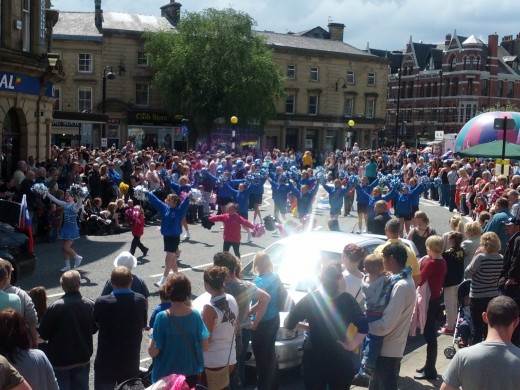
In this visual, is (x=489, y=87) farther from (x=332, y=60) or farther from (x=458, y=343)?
(x=458, y=343)

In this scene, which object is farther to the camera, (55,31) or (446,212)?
(55,31)

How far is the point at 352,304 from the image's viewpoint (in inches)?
232

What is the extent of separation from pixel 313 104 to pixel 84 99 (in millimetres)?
21110

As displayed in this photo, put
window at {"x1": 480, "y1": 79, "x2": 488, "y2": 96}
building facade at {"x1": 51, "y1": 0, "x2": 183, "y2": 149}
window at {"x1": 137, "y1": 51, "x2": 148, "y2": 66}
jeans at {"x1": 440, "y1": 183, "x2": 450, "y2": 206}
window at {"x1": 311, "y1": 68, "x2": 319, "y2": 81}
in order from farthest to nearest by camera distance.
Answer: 1. window at {"x1": 480, "y1": 79, "x2": 488, "y2": 96}
2. window at {"x1": 311, "y1": 68, "x2": 319, "y2": 81}
3. window at {"x1": 137, "y1": 51, "x2": 148, "y2": 66}
4. building facade at {"x1": 51, "y1": 0, "x2": 183, "y2": 149}
5. jeans at {"x1": 440, "y1": 183, "x2": 450, "y2": 206}

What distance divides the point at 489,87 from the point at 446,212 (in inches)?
2295

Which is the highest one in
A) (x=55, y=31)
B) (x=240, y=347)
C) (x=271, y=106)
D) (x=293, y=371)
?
(x=55, y=31)

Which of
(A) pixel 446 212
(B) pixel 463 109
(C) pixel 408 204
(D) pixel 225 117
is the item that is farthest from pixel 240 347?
(B) pixel 463 109

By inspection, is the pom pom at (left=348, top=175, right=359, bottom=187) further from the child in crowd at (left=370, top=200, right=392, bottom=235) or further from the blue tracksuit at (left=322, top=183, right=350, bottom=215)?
the child in crowd at (left=370, top=200, right=392, bottom=235)

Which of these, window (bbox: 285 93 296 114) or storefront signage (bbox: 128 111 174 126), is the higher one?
window (bbox: 285 93 296 114)

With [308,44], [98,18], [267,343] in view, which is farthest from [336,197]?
[308,44]

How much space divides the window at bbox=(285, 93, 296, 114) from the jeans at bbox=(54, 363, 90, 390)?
55.7 m

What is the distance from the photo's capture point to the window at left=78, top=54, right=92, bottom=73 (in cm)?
5084

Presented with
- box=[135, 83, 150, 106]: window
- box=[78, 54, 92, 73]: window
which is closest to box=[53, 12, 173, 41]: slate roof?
box=[78, 54, 92, 73]: window

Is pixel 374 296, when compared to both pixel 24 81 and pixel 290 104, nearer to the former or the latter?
pixel 24 81
